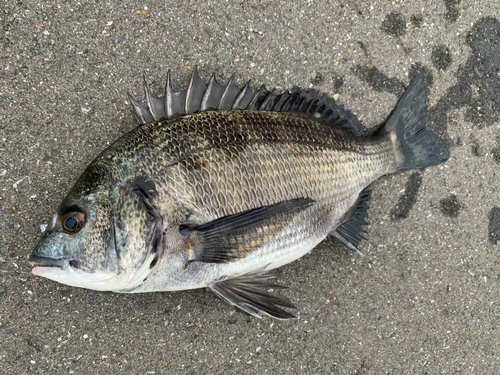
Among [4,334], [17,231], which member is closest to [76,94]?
[17,231]

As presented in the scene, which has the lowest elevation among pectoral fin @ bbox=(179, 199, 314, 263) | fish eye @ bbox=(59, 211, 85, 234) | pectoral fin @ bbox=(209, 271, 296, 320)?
pectoral fin @ bbox=(209, 271, 296, 320)

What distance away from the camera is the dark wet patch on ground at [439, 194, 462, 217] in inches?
95.7

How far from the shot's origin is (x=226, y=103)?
1706 mm

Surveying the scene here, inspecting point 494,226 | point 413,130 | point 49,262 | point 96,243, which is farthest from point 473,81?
point 49,262

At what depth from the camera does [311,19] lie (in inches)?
83.2

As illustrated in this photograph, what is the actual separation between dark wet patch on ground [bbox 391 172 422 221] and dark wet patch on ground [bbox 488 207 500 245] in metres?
0.73

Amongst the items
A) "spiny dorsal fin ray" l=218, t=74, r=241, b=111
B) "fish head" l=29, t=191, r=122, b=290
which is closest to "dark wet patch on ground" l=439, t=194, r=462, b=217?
"spiny dorsal fin ray" l=218, t=74, r=241, b=111

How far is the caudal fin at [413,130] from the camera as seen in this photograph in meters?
2.13

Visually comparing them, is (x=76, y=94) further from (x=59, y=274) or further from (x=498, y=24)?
(x=498, y=24)

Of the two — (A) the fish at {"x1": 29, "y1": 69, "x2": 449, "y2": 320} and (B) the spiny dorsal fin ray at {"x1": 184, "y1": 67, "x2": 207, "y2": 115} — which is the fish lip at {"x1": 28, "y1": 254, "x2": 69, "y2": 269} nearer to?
(A) the fish at {"x1": 29, "y1": 69, "x2": 449, "y2": 320}

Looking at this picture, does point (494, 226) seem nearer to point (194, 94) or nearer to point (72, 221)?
point (194, 94)

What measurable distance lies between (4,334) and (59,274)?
788 mm

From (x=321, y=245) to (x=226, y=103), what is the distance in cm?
113

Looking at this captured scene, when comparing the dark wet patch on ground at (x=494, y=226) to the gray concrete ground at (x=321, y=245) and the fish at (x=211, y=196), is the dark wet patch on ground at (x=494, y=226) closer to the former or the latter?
the gray concrete ground at (x=321, y=245)
